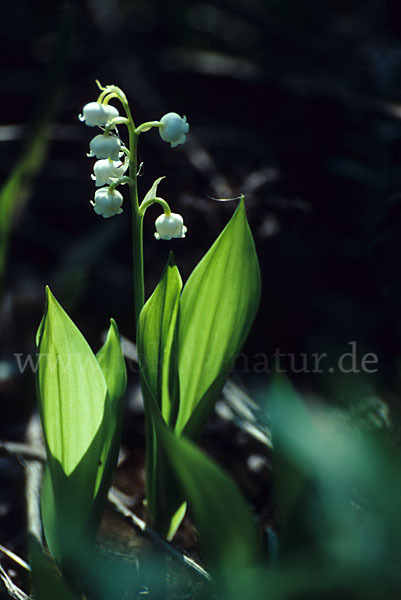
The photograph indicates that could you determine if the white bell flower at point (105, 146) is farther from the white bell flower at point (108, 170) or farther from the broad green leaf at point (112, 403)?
the broad green leaf at point (112, 403)

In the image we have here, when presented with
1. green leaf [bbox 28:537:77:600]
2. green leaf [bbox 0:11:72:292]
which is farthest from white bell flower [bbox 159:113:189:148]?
green leaf [bbox 0:11:72:292]

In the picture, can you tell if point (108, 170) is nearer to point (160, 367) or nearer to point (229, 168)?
point (160, 367)

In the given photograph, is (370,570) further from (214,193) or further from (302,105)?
(302,105)

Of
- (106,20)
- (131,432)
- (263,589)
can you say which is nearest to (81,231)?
(131,432)

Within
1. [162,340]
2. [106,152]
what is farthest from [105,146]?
[162,340]

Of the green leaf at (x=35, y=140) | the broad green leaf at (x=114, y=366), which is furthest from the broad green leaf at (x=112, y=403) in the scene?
the green leaf at (x=35, y=140)

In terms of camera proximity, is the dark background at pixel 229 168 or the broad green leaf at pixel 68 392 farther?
the dark background at pixel 229 168

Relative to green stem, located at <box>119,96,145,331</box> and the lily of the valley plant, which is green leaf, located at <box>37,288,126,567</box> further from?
green stem, located at <box>119,96,145,331</box>
